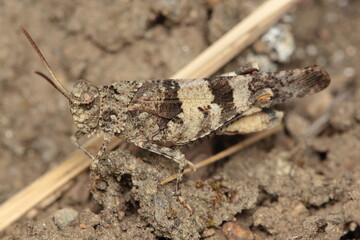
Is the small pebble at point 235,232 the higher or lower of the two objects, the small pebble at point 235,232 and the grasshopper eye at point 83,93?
the lower

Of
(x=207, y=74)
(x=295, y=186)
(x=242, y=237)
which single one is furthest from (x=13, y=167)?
(x=295, y=186)

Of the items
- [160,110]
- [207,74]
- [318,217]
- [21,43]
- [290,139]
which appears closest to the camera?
[318,217]

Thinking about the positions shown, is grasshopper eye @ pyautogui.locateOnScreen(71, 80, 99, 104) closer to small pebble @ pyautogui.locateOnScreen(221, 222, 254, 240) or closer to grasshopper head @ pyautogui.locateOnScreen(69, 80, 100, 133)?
grasshopper head @ pyautogui.locateOnScreen(69, 80, 100, 133)

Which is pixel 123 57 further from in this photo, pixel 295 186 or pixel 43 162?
pixel 295 186

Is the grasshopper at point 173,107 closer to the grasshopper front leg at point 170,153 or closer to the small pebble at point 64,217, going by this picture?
the grasshopper front leg at point 170,153

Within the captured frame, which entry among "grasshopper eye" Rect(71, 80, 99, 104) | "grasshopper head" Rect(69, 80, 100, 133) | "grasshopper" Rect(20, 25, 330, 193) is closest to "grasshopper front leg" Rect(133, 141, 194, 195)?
"grasshopper" Rect(20, 25, 330, 193)

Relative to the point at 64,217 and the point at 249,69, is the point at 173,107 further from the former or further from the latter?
the point at 64,217

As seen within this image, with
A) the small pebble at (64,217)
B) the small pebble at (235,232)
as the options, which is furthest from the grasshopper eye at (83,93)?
the small pebble at (235,232)

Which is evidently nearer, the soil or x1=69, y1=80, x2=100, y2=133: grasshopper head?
the soil
